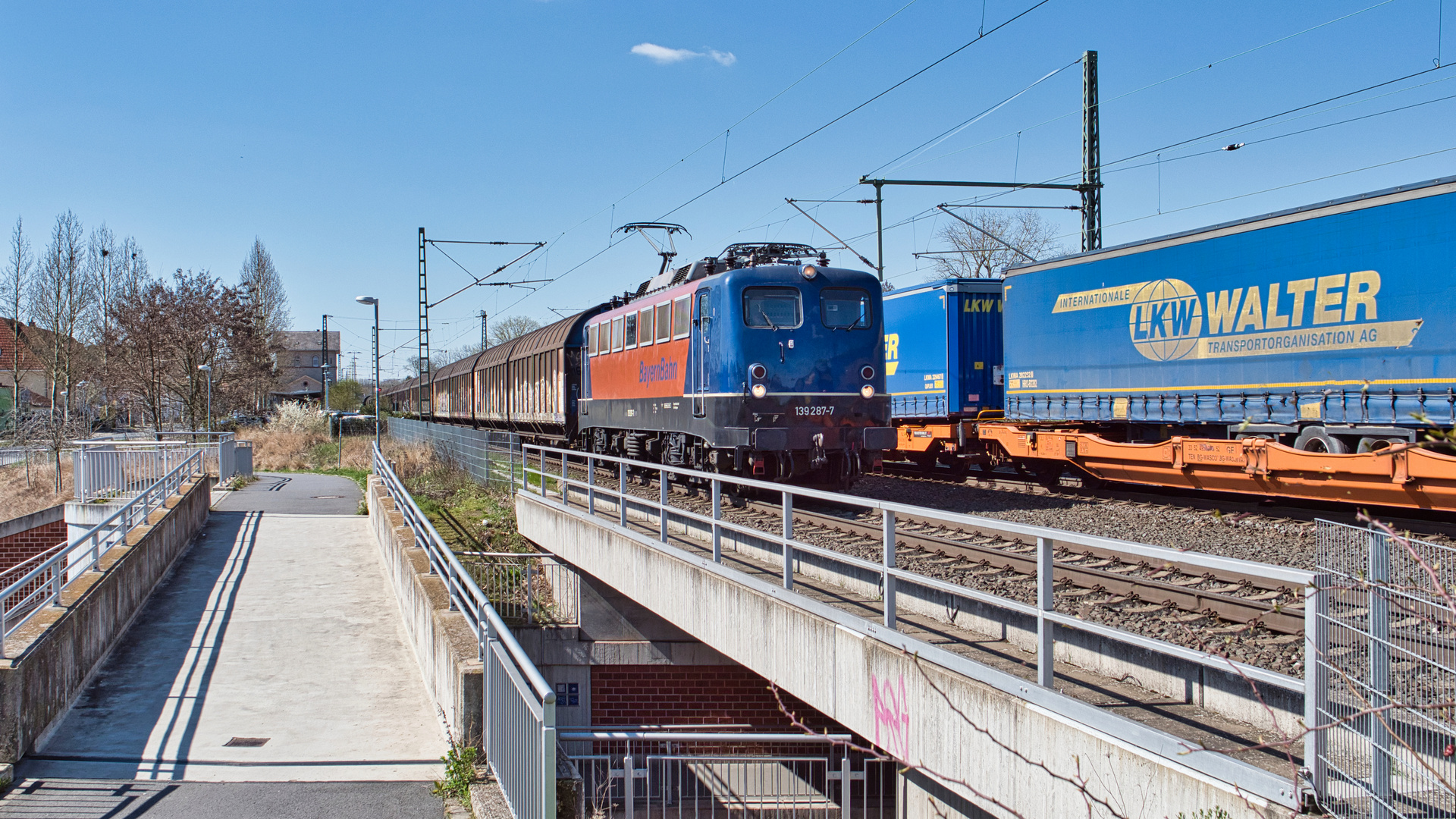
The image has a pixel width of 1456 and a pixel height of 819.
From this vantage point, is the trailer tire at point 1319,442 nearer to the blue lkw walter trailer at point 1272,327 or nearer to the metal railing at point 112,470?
the blue lkw walter trailer at point 1272,327

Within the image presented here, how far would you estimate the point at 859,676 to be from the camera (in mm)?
6652

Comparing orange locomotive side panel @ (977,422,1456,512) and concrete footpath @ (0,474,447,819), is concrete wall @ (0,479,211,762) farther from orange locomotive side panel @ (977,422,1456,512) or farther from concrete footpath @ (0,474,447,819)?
orange locomotive side panel @ (977,422,1456,512)

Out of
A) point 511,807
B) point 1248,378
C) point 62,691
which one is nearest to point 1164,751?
point 511,807

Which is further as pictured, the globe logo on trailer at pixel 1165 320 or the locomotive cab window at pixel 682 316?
the locomotive cab window at pixel 682 316

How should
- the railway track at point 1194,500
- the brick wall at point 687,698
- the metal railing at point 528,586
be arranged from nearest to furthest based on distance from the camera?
the railway track at point 1194,500
the brick wall at point 687,698
the metal railing at point 528,586

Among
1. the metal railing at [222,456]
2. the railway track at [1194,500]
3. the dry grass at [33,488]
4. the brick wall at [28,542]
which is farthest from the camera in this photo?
the metal railing at [222,456]

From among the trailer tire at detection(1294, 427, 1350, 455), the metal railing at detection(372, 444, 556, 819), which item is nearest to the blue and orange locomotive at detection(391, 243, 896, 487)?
the trailer tire at detection(1294, 427, 1350, 455)

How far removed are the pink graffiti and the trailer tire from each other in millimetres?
7302

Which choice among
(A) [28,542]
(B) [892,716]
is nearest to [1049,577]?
(B) [892,716]

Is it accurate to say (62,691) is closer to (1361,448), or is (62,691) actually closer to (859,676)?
(859,676)

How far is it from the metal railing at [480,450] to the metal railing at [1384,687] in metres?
15.7

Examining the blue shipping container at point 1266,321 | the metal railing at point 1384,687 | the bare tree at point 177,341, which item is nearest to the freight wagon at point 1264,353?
the blue shipping container at point 1266,321

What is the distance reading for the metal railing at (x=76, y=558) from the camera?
10008 mm

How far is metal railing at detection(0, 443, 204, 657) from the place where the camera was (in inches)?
394
